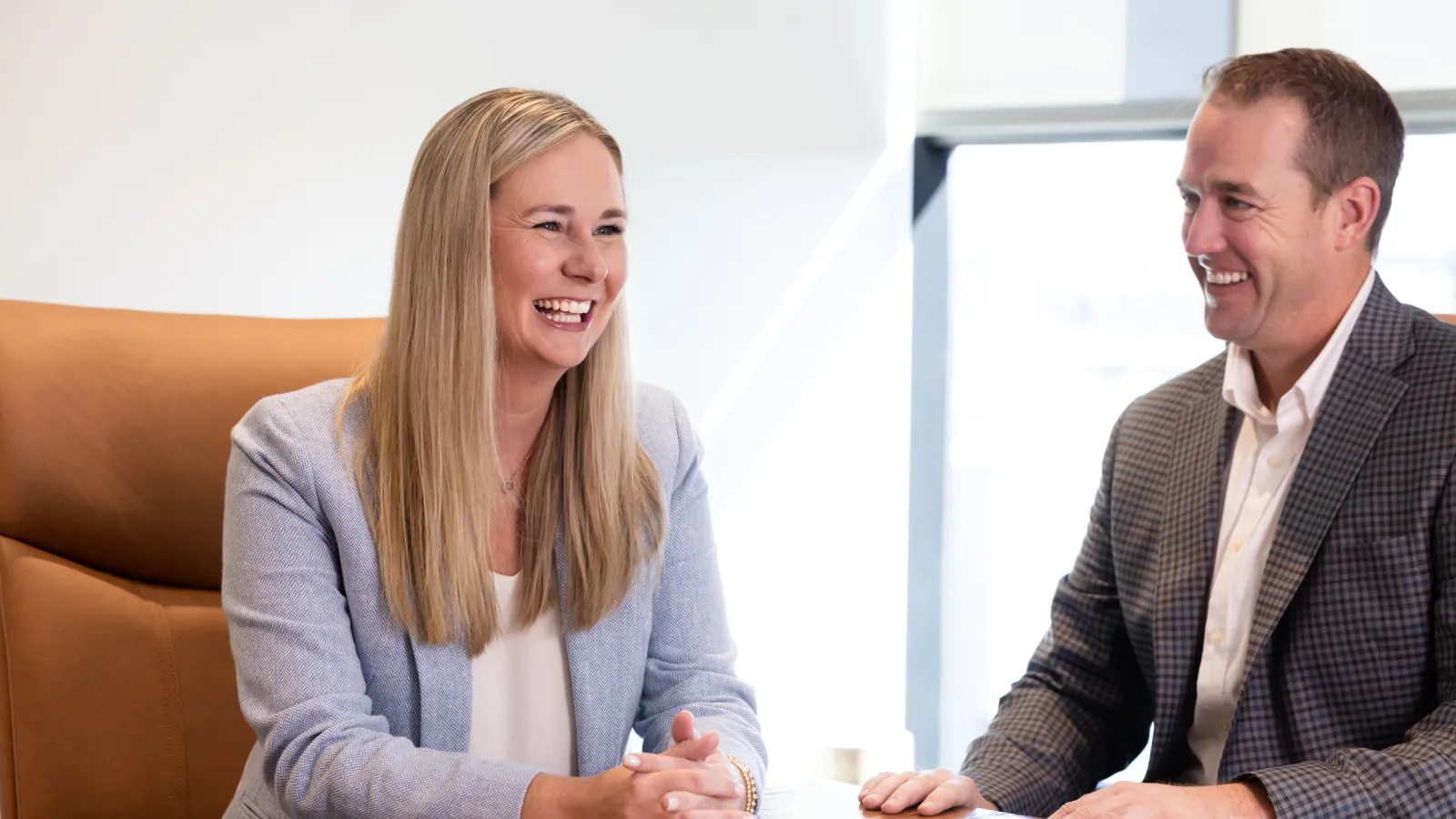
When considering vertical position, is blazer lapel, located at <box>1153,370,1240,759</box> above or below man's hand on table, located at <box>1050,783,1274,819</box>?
above

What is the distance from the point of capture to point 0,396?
1.72 m

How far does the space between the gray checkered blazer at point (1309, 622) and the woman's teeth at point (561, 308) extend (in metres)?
0.75

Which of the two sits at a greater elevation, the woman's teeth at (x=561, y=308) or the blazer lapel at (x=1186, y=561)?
the woman's teeth at (x=561, y=308)

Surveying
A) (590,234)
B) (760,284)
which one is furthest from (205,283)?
(760,284)

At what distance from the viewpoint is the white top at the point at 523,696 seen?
1.63m

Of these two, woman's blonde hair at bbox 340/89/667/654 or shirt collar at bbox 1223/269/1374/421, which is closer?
woman's blonde hair at bbox 340/89/667/654

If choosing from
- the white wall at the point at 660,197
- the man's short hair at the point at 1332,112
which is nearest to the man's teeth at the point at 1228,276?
the man's short hair at the point at 1332,112

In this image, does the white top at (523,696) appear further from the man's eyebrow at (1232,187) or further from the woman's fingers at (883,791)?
the man's eyebrow at (1232,187)

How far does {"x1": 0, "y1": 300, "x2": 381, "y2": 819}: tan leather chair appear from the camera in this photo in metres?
1.75

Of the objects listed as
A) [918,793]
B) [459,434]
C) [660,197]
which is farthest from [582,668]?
[660,197]

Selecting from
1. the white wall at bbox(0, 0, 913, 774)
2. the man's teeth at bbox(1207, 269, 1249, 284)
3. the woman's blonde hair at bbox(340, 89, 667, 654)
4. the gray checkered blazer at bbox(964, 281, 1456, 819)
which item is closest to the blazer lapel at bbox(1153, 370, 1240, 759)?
the gray checkered blazer at bbox(964, 281, 1456, 819)

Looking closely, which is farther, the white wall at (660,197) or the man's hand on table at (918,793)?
the white wall at (660,197)

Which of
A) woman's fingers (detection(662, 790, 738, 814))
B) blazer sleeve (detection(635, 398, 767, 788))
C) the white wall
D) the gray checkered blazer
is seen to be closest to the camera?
woman's fingers (detection(662, 790, 738, 814))

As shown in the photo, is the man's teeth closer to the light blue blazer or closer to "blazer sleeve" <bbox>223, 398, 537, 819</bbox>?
the light blue blazer
